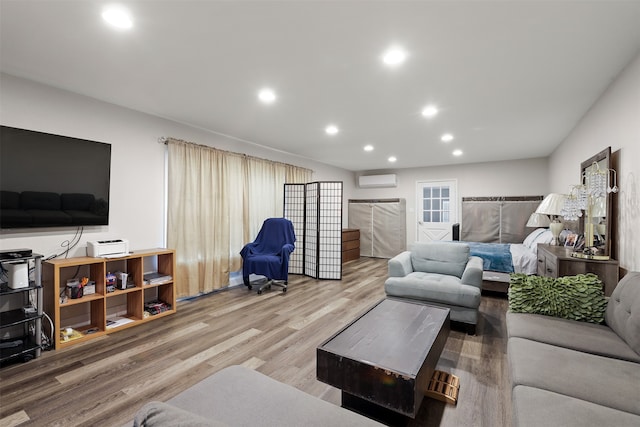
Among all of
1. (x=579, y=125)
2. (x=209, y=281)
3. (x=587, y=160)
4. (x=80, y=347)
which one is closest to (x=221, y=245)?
(x=209, y=281)

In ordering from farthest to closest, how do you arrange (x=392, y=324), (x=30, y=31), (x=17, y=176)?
(x=17, y=176), (x=392, y=324), (x=30, y=31)

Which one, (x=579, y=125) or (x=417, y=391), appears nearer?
(x=417, y=391)

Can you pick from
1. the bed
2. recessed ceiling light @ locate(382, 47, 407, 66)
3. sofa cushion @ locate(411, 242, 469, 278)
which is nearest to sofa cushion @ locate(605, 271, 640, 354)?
sofa cushion @ locate(411, 242, 469, 278)

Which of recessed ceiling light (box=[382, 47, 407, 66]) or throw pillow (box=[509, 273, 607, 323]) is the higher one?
recessed ceiling light (box=[382, 47, 407, 66])

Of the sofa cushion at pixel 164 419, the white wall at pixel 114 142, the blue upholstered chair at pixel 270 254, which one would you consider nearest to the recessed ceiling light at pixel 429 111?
the blue upholstered chair at pixel 270 254

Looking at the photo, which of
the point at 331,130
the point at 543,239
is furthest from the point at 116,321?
the point at 543,239

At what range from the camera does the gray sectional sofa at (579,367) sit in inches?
43.8

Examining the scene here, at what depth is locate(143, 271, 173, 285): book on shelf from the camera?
324 centimetres

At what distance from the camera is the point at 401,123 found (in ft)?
12.3

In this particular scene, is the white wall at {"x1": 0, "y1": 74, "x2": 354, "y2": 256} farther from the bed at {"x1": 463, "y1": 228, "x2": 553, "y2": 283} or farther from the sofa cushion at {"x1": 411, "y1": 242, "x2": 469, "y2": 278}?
the bed at {"x1": 463, "y1": 228, "x2": 553, "y2": 283}

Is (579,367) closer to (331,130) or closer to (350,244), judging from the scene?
(331,130)

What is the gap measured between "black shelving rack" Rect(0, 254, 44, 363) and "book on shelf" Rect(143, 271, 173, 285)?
915 millimetres

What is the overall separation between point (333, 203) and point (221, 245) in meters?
2.05

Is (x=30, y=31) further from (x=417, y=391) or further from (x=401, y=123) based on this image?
(x=401, y=123)
